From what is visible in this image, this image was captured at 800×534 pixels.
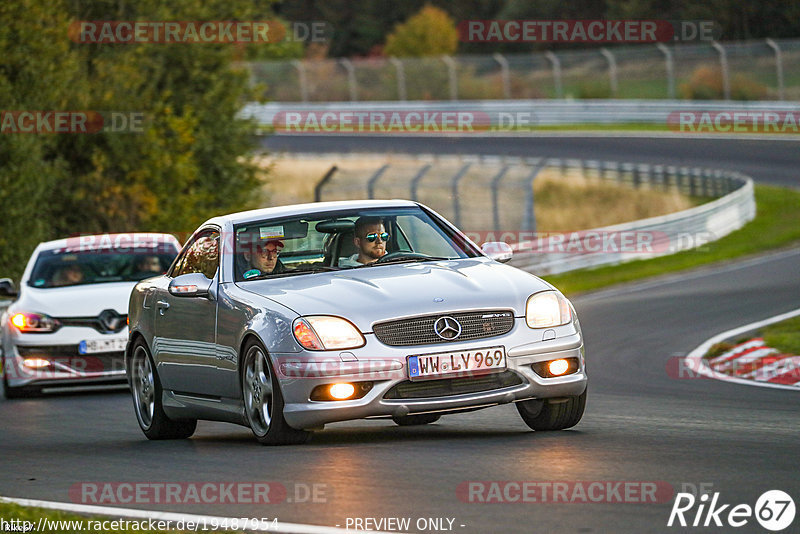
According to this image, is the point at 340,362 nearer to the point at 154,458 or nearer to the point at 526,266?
the point at 154,458

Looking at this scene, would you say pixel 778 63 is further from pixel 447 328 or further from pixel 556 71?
pixel 447 328

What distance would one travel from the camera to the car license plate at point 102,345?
14.4m

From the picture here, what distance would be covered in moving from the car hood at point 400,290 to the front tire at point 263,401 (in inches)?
14.6

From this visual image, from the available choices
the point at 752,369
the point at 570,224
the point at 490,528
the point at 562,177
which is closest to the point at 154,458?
the point at 490,528

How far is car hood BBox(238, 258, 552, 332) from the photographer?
841 cm

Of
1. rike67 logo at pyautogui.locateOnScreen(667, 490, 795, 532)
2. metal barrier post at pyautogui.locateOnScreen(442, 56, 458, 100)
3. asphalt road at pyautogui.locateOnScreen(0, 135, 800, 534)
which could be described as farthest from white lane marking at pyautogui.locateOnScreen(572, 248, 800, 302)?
metal barrier post at pyautogui.locateOnScreen(442, 56, 458, 100)

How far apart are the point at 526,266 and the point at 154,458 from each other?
58.4ft

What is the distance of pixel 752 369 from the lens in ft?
46.1

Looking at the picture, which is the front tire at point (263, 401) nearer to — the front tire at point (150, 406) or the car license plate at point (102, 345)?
the front tire at point (150, 406)
